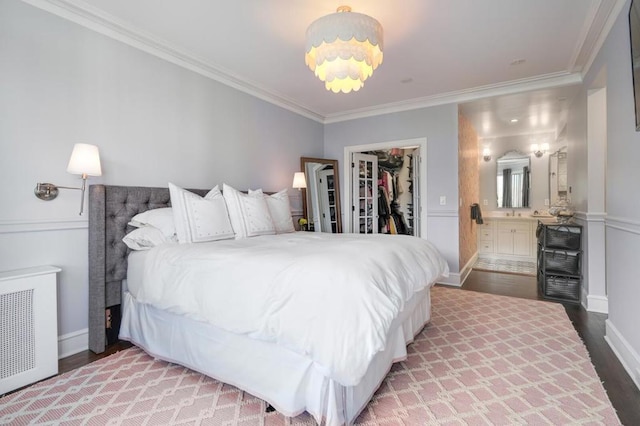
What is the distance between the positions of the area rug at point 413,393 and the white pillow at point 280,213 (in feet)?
5.05

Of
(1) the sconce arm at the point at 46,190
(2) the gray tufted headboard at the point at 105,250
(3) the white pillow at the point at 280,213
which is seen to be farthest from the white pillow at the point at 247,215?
(1) the sconce arm at the point at 46,190

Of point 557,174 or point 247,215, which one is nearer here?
point 247,215

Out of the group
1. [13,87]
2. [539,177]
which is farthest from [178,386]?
[539,177]

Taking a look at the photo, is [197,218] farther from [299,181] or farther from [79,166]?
[299,181]

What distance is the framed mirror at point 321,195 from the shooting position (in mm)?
4672

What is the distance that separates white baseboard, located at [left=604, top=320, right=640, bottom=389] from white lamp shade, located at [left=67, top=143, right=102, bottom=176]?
3.79 m

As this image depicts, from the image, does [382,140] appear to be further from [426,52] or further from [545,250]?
[545,250]

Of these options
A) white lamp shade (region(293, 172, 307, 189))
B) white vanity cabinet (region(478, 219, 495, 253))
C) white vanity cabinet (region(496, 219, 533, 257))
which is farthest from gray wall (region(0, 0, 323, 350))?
white vanity cabinet (region(496, 219, 533, 257))

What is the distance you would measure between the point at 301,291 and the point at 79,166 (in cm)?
185

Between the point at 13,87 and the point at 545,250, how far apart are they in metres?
5.21

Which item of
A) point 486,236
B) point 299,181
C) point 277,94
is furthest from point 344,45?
point 486,236

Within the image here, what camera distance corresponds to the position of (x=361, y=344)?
4.25 ft

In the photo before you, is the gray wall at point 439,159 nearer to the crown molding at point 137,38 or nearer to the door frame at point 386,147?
the door frame at point 386,147

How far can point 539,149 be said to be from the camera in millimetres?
5875
